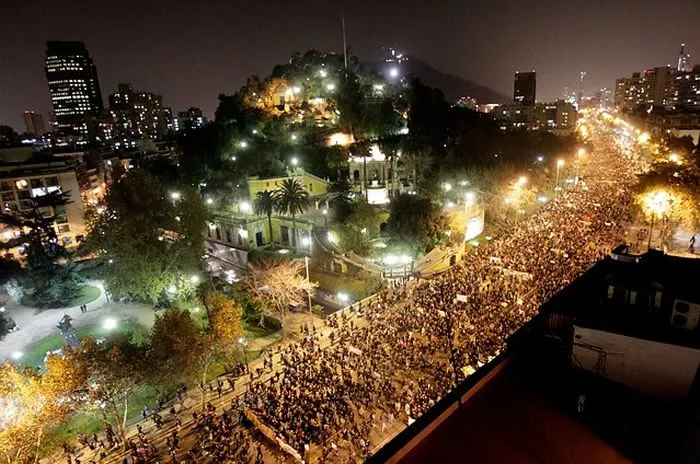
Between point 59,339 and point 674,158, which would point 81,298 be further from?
point 674,158

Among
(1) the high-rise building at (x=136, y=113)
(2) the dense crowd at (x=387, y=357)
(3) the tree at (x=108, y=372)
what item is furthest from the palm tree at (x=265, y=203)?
(1) the high-rise building at (x=136, y=113)

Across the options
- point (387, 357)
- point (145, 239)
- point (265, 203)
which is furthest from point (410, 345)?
point (265, 203)

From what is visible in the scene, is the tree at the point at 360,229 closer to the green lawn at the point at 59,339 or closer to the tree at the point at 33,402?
the green lawn at the point at 59,339

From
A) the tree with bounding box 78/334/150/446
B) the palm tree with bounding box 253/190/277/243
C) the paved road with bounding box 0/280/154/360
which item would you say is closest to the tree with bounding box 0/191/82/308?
the paved road with bounding box 0/280/154/360

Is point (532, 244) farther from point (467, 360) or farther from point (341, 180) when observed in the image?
point (341, 180)

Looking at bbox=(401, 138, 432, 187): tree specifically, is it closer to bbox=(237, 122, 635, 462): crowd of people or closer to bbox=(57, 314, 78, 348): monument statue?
bbox=(237, 122, 635, 462): crowd of people
